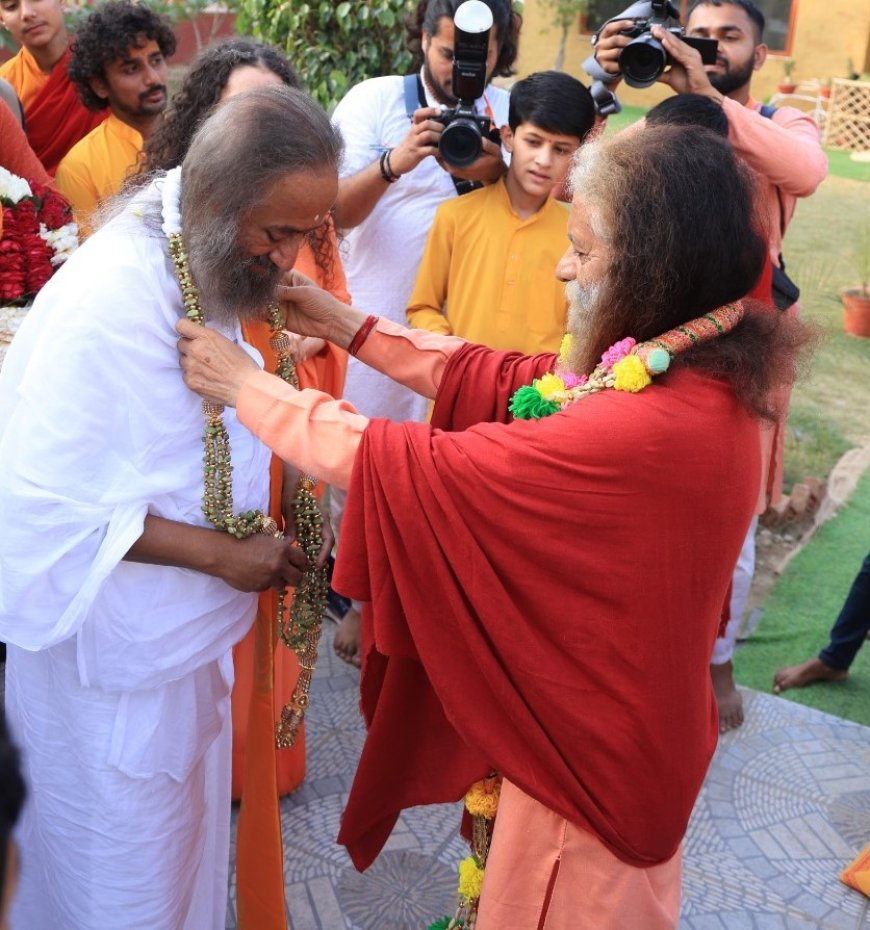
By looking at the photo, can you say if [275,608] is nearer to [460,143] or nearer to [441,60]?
[460,143]

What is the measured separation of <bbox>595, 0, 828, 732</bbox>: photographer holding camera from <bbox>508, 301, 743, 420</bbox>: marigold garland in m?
1.38

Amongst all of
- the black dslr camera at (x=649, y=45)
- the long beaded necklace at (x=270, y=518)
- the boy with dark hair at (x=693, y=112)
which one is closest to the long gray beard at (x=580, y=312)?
the long beaded necklace at (x=270, y=518)

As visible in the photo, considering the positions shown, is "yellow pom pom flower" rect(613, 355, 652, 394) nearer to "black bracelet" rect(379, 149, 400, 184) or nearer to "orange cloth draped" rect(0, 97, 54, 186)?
"black bracelet" rect(379, 149, 400, 184)

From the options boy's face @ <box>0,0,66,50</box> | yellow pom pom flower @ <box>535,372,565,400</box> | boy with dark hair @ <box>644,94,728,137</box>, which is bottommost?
boy's face @ <box>0,0,66,50</box>

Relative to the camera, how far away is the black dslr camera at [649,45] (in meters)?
3.65

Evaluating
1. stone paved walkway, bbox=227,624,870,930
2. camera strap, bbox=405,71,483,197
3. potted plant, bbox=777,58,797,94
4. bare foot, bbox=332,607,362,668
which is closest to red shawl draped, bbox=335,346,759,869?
stone paved walkway, bbox=227,624,870,930

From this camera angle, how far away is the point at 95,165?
4266mm

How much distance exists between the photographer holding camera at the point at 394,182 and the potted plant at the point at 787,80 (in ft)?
52.7

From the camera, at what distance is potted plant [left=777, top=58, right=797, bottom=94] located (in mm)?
18734

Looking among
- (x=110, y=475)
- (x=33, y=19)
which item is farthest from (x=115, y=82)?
(x=110, y=475)

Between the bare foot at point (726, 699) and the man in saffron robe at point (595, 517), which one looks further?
the bare foot at point (726, 699)

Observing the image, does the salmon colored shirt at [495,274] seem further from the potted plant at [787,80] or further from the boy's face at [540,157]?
the potted plant at [787,80]

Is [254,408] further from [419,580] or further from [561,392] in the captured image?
[561,392]

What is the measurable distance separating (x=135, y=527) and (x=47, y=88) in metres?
3.55
